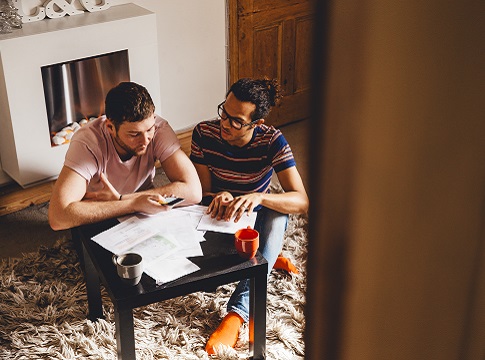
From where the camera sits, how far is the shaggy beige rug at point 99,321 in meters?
2.21

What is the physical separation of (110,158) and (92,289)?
47 centimetres

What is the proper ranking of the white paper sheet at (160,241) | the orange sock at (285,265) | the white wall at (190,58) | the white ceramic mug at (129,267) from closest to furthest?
1. the white ceramic mug at (129,267)
2. the white paper sheet at (160,241)
3. the orange sock at (285,265)
4. the white wall at (190,58)

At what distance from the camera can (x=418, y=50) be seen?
4.4 inches

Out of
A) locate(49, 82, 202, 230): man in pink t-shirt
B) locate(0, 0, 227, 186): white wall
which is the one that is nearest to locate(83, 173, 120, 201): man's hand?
locate(49, 82, 202, 230): man in pink t-shirt

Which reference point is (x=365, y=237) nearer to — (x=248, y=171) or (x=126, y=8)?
(x=248, y=171)

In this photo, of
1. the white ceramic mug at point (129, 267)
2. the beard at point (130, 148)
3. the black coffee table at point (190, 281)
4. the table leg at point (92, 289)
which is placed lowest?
the table leg at point (92, 289)

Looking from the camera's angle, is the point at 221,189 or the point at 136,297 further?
the point at 221,189

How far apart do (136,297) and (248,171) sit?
805mm

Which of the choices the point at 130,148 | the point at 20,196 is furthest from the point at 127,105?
the point at 20,196

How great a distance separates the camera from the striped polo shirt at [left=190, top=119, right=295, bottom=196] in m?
2.38

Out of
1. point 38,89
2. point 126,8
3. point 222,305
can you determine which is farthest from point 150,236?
point 126,8

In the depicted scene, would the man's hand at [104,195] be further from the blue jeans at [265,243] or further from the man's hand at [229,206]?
the blue jeans at [265,243]

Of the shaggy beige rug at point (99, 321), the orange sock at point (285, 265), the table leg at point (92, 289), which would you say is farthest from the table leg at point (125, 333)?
the orange sock at point (285, 265)

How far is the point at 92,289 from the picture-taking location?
2277mm
